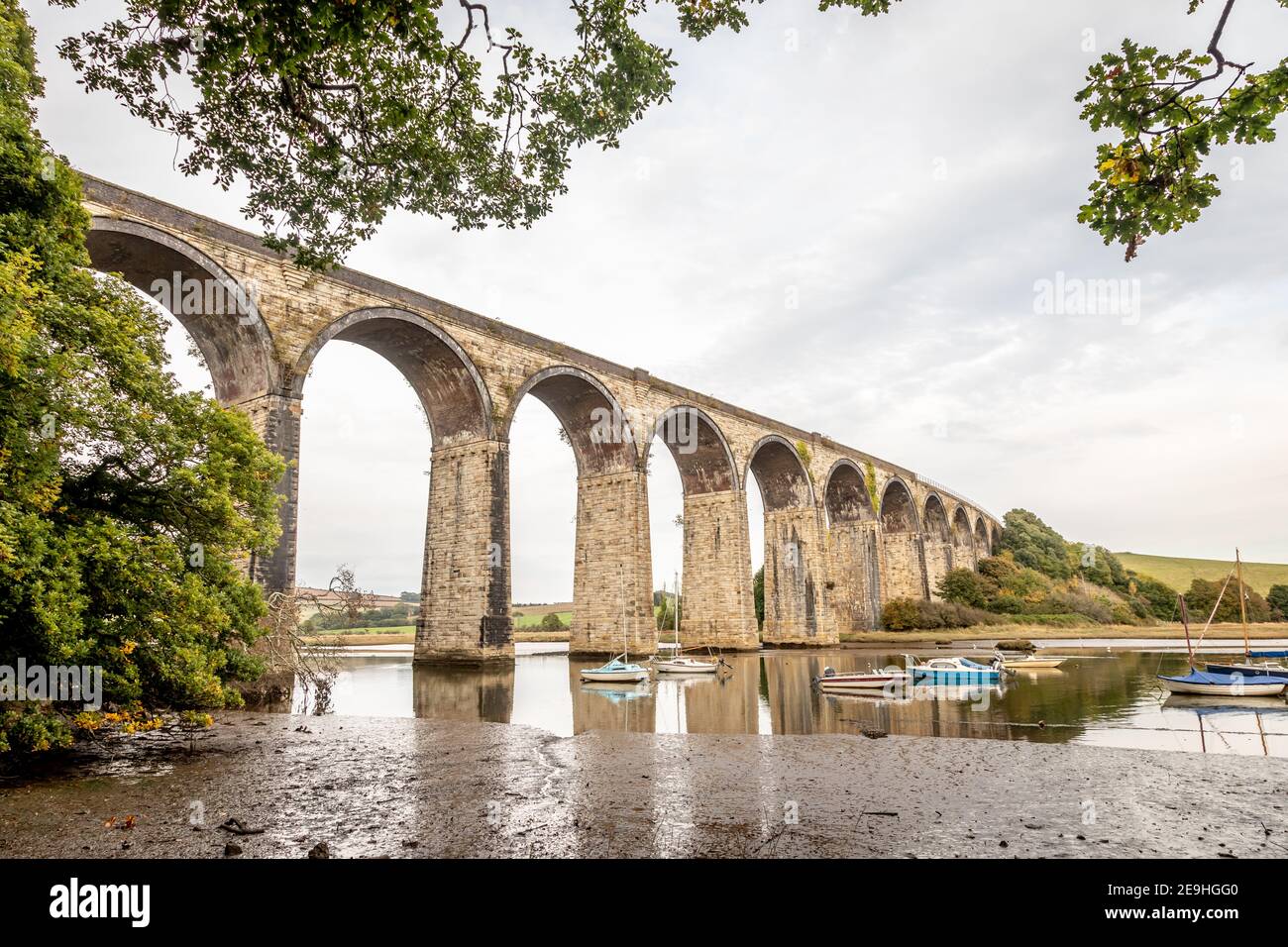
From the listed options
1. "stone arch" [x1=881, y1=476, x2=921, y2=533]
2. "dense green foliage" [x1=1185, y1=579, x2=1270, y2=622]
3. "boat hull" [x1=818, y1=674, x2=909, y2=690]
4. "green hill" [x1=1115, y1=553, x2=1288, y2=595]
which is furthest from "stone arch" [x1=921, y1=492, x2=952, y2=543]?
"boat hull" [x1=818, y1=674, x2=909, y2=690]

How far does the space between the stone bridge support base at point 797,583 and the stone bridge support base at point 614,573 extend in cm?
1315

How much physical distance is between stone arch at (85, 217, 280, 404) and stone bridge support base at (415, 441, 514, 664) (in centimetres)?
709

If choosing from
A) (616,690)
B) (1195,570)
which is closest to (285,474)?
(616,690)

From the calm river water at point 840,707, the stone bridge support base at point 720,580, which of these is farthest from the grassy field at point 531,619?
the calm river water at point 840,707

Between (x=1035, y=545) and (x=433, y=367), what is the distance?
65726 millimetres

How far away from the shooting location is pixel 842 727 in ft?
40.6

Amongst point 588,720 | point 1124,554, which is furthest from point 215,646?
point 1124,554

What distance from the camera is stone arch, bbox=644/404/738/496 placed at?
32.7 m

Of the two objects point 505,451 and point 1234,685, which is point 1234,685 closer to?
point 1234,685

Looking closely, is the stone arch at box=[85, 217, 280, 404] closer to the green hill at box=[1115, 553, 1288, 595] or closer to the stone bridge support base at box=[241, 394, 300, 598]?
the stone bridge support base at box=[241, 394, 300, 598]

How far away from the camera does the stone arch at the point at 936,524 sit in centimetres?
5784

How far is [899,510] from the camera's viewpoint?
52312 millimetres

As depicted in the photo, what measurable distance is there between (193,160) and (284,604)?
10163mm

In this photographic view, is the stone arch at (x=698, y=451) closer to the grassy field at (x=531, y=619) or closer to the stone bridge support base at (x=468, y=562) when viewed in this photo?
the stone bridge support base at (x=468, y=562)
